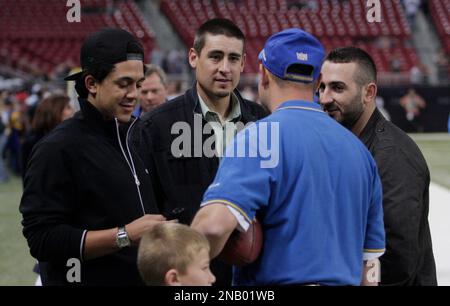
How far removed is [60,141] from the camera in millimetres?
3066

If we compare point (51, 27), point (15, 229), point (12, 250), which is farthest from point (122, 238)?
point (51, 27)

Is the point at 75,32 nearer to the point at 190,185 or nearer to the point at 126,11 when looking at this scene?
the point at 126,11

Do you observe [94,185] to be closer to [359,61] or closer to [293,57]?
[293,57]

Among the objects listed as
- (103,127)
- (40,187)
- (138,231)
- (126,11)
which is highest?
(126,11)

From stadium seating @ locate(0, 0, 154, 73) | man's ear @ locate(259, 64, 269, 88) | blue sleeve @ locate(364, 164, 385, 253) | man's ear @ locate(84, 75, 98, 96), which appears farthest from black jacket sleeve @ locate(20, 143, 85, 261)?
stadium seating @ locate(0, 0, 154, 73)

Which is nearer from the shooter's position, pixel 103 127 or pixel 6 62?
pixel 103 127

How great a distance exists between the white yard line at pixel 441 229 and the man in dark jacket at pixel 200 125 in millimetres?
2950

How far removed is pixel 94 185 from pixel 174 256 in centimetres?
75

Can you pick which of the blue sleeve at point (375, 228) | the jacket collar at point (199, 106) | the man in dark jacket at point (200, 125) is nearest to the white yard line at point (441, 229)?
the jacket collar at point (199, 106)

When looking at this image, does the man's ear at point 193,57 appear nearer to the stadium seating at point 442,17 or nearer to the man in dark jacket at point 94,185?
the man in dark jacket at point 94,185

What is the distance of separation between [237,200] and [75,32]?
24949 millimetres

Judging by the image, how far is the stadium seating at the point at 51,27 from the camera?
24.9 metres

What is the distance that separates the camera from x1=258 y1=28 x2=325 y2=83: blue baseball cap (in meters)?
2.71
